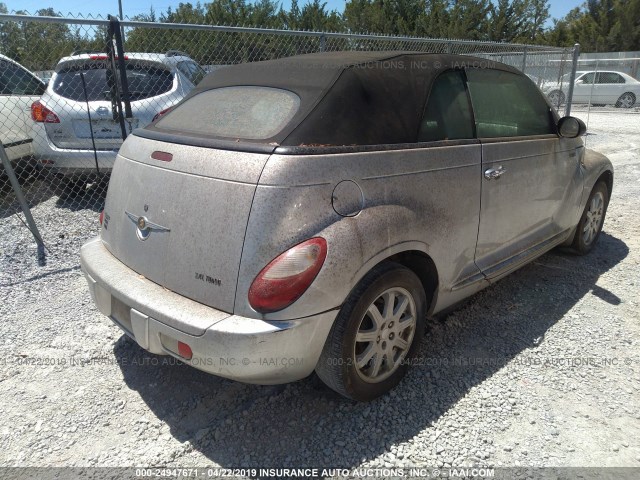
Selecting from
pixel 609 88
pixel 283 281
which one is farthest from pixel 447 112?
pixel 609 88

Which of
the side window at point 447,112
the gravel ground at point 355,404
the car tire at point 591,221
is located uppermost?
the side window at point 447,112

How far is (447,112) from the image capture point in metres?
2.88

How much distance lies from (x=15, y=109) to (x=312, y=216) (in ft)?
Result: 18.9

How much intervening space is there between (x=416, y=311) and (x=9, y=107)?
5948 millimetres

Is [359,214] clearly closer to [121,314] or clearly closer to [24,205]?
[121,314]

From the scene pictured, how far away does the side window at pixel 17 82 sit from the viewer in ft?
20.1

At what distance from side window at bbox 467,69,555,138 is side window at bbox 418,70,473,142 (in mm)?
101

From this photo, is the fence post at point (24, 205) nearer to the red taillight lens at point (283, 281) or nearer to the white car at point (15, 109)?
the white car at point (15, 109)

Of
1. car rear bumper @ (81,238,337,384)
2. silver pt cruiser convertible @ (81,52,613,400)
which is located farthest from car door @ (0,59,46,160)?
car rear bumper @ (81,238,337,384)

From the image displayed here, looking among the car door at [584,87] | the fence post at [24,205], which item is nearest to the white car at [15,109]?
the fence post at [24,205]

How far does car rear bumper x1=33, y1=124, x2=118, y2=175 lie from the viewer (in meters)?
5.55

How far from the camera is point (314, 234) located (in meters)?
2.08

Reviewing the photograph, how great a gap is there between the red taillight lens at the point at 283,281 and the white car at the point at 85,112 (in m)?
4.14

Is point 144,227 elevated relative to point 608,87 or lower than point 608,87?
lower
